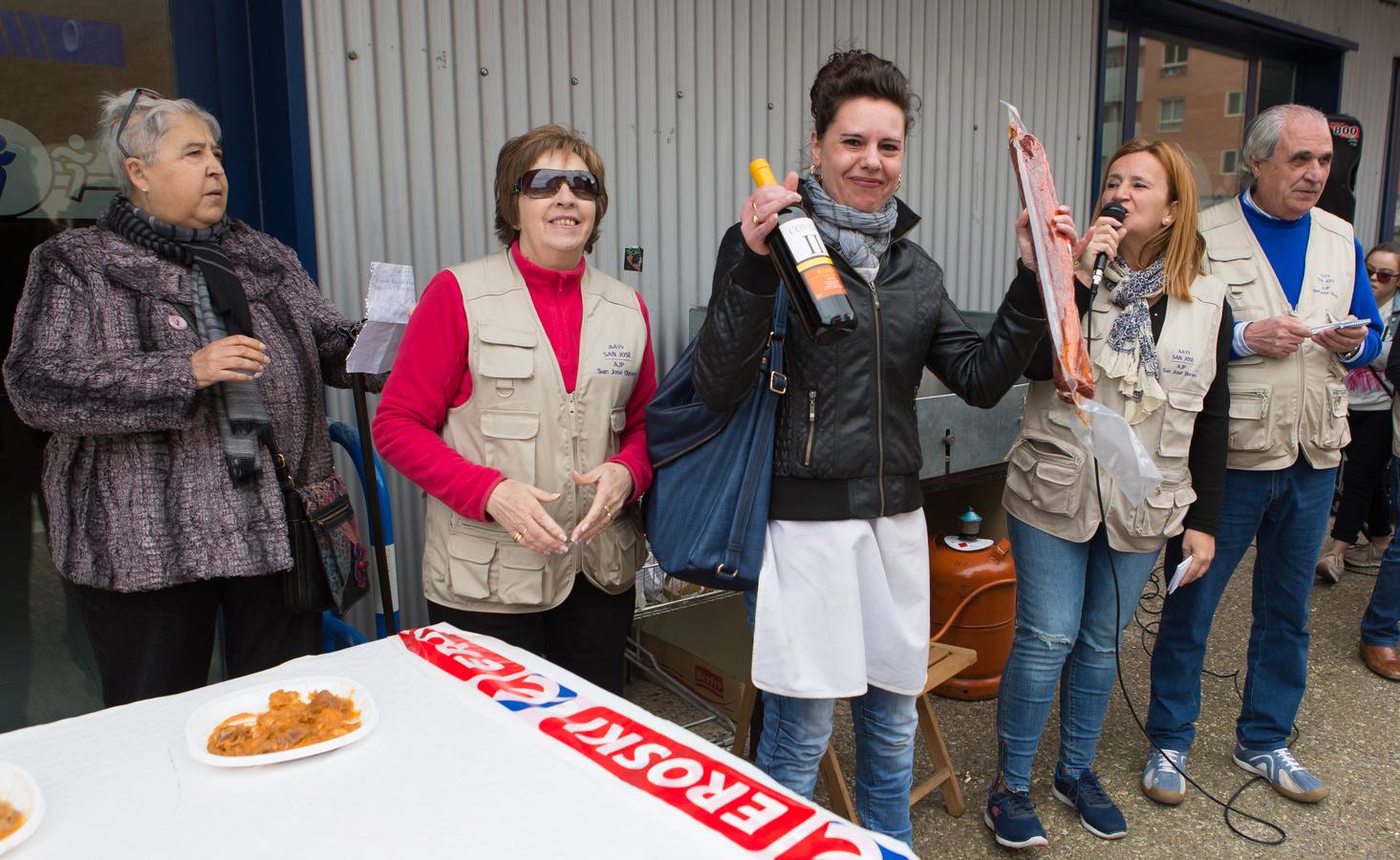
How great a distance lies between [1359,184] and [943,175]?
196 inches

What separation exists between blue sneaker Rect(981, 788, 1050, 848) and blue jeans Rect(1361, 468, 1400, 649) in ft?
7.59

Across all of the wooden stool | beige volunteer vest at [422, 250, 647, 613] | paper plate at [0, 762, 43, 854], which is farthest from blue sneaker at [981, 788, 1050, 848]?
paper plate at [0, 762, 43, 854]

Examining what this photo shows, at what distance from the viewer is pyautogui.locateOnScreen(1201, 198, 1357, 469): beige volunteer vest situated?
9.19 feet

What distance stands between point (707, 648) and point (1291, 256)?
2.34 m

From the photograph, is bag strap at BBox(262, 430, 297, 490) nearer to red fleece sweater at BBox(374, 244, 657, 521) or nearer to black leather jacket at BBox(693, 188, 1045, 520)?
red fleece sweater at BBox(374, 244, 657, 521)

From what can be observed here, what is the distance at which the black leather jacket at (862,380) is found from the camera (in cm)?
193

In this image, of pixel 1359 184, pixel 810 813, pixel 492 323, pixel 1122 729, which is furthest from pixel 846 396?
pixel 1359 184

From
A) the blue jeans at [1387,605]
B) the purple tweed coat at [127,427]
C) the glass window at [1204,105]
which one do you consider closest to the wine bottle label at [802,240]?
the purple tweed coat at [127,427]

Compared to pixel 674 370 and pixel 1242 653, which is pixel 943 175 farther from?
pixel 674 370

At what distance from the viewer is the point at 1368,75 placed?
7.35 m

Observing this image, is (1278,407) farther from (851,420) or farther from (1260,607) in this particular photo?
(851,420)

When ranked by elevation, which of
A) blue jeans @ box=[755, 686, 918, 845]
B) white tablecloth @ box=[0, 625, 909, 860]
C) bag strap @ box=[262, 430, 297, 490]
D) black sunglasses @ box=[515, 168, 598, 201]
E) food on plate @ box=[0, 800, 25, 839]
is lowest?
blue jeans @ box=[755, 686, 918, 845]

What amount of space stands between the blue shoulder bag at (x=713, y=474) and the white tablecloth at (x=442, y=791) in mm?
552

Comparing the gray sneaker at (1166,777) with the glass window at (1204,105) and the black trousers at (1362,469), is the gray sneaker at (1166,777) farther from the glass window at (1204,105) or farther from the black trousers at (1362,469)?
the glass window at (1204,105)
